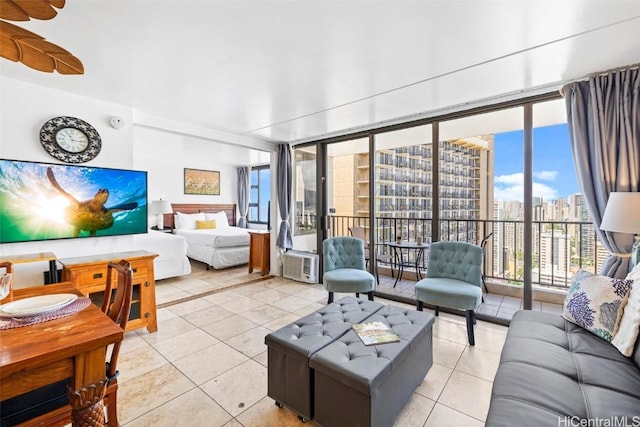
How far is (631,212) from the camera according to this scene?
1.86m

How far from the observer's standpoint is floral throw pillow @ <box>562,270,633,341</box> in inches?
63.3

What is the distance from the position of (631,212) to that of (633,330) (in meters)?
0.88

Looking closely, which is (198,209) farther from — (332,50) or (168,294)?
(332,50)

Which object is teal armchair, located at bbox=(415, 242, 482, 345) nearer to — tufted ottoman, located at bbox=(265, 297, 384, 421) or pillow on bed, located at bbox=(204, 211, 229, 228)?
tufted ottoman, located at bbox=(265, 297, 384, 421)

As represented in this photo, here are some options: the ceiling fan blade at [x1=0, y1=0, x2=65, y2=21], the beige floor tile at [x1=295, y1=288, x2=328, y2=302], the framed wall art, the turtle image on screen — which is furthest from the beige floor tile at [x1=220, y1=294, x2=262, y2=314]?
Answer: the framed wall art

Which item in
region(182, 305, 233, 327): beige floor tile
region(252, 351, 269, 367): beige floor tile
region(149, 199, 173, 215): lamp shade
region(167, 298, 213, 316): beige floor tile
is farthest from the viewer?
region(149, 199, 173, 215): lamp shade

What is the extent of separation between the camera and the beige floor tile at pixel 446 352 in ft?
7.33

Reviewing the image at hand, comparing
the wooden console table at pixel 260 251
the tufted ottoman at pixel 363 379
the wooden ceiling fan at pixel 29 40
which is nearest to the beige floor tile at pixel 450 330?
the tufted ottoman at pixel 363 379

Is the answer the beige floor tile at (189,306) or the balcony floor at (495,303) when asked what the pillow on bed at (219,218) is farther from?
the balcony floor at (495,303)

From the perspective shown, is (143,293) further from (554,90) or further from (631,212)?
(554,90)

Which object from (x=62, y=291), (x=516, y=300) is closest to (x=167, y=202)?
(x=62, y=291)

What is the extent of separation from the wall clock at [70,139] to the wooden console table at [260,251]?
277 centimetres

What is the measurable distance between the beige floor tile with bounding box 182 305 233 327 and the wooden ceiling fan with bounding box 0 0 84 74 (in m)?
2.50

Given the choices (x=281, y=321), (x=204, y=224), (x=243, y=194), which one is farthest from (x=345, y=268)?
(x=243, y=194)
